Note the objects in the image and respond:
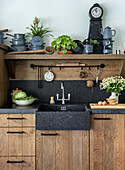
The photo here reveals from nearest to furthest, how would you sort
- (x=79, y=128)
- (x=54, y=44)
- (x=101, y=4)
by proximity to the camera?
(x=79, y=128)
(x=54, y=44)
(x=101, y=4)

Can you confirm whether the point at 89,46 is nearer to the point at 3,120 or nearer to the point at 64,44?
the point at 64,44

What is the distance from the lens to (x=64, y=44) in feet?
9.22

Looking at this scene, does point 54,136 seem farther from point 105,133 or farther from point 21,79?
point 21,79

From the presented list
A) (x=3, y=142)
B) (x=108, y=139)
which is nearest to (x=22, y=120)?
(x=3, y=142)

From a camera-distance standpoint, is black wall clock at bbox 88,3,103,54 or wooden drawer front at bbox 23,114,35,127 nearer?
wooden drawer front at bbox 23,114,35,127

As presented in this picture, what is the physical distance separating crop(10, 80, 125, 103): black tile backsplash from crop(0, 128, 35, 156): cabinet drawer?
82 centimetres

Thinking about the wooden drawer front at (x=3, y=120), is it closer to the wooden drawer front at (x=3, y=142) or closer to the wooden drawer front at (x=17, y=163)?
the wooden drawer front at (x=3, y=142)

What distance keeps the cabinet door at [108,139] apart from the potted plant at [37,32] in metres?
1.36

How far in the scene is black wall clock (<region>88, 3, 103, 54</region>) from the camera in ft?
9.86

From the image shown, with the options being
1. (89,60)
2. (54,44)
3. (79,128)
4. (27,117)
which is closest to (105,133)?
(79,128)

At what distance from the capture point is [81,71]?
3.16 metres

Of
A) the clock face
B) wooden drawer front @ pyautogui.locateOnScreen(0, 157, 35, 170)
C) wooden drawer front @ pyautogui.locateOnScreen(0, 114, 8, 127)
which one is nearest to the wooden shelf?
the clock face

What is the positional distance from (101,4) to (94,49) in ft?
2.37

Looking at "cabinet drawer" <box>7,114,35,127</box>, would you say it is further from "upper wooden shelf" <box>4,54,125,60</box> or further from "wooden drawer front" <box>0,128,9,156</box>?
"upper wooden shelf" <box>4,54,125,60</box>
